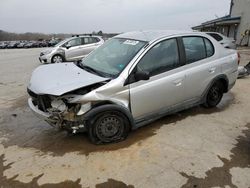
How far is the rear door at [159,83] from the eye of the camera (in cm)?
363

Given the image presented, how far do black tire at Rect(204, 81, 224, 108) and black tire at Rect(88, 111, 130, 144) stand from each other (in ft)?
6.85

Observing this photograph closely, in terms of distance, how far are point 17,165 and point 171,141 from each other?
7.30 ft

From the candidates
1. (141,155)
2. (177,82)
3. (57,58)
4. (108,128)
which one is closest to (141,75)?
(177,82)

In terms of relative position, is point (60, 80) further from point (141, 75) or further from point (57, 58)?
point (57, 58)

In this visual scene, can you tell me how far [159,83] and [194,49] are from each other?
1.13 meters

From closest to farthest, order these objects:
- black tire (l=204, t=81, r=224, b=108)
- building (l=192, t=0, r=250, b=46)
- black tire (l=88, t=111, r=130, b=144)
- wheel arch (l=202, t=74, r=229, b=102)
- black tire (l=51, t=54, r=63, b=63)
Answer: black tire (l=88, t=111, r=130, b=144), wheel arch (l=202, t=74, r=229, b=102), black tire (l=204, t=81, r=224, b=108), black tire (l=51, t=54, r=63, b=63), building (l=192, t=0, r=250, b=46)

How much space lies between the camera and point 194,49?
434cm

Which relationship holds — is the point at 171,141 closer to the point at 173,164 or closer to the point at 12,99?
the point at 173,164

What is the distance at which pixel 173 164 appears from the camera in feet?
10.1

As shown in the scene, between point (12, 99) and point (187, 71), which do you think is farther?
point (12, 99)

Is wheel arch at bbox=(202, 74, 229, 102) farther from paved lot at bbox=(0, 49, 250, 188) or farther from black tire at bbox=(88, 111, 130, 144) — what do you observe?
black tire at bbox=(88, 111, 130, 144)

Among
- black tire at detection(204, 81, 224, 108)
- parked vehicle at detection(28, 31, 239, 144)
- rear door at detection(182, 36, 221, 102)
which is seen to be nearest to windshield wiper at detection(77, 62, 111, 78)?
parked vehicle at detection(28, 31, 239, 144)

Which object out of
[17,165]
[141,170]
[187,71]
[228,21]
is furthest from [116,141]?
[228,21]

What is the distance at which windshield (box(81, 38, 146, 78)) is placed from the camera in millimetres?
3676
